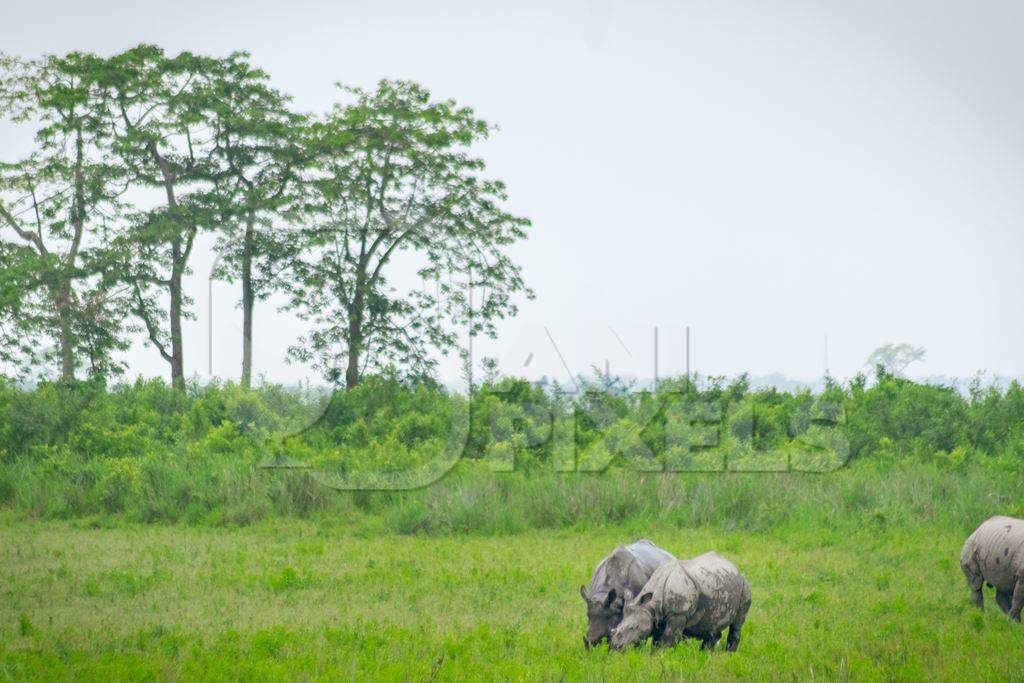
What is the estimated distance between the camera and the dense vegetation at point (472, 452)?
19016mm

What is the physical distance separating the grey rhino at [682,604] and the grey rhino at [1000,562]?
2.98 metres

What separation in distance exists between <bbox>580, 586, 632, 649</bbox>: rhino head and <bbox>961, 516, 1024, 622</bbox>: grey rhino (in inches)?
157

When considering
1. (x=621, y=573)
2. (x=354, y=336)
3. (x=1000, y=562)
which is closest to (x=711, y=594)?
(x=621, y=573)

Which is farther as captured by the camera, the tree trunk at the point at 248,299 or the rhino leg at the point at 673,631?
the tree trunk at the point at 248,299

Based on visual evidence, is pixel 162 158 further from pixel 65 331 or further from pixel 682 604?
pixel 682 604

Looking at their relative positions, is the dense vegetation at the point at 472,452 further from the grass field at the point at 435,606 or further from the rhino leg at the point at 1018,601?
the rhino leg at the point at 1018,601

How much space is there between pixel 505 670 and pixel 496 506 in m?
9.53

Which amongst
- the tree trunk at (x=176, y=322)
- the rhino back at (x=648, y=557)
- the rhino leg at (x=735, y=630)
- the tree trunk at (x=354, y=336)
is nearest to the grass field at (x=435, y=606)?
the rhino leg at (x=735, y=630)

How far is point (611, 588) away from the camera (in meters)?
10.4

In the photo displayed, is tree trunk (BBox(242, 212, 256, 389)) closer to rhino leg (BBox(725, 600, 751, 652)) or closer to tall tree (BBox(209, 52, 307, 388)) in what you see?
tall tree (BBox(209, 52, 307, 388))

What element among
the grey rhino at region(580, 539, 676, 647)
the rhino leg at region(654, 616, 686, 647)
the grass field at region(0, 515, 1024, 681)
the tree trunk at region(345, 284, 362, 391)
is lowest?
the grass field at region(0, 515, 1024, 681)

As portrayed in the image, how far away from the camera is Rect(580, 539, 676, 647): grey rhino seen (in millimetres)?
10266

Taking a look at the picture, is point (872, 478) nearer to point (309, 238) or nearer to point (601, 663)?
point (601, 663)

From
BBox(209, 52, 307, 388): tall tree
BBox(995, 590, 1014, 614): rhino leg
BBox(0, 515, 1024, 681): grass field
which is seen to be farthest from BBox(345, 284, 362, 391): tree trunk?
BBox(995, 590, 1014, 614): rhino leg
